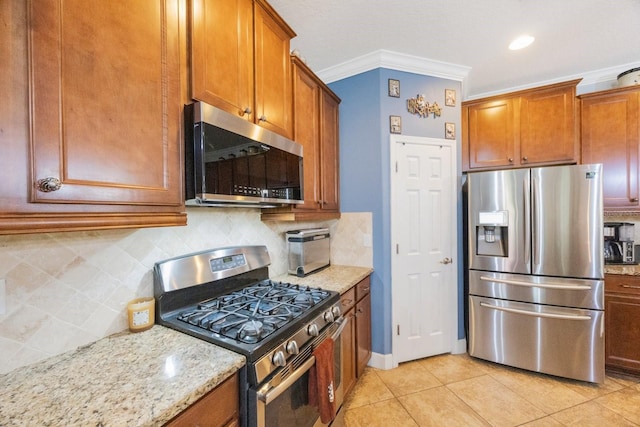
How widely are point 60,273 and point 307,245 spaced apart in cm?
140

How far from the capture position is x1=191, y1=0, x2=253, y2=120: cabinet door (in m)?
1.08

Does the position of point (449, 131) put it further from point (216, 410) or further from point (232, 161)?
point (216, 410)

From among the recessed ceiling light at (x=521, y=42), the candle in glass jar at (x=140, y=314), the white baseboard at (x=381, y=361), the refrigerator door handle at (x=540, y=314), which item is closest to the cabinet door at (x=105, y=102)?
the candle in glass jar at (x=140, y=314)

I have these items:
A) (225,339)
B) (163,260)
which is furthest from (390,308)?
(163,260)

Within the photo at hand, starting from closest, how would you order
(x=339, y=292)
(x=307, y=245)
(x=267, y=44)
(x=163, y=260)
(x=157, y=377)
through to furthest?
(x=157, y=377) < (x=163, y=260) < (x=267, y=44) < (x=339, y=292) < (x=307, y=245)

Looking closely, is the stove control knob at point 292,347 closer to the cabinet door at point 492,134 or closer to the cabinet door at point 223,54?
the cabinet door at point 223,54

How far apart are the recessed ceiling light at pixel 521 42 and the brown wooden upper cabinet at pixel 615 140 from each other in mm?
840

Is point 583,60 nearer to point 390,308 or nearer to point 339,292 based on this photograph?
point 390,308

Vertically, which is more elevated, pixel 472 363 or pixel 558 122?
pixel 558 122

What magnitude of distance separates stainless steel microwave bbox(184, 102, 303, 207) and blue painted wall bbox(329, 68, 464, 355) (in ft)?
2.89

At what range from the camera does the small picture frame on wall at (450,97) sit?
8.04 feet

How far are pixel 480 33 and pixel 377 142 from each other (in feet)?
3.47

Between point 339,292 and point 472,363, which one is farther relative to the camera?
point 472,363

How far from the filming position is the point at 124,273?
3.79ft
